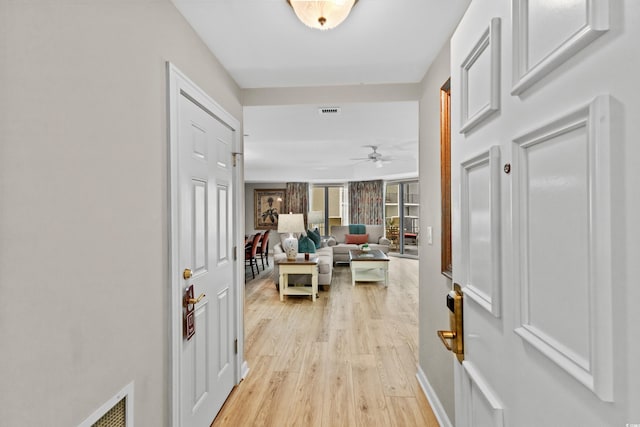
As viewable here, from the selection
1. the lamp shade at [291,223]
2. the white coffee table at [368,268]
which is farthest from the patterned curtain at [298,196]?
the lamp shade at [291,223]

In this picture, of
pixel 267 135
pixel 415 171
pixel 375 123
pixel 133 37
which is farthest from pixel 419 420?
pixel 415 171

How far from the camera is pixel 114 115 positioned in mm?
1120

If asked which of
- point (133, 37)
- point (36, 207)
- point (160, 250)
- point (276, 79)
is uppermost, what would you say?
point (276, 79)

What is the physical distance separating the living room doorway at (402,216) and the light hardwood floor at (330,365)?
4113 mm

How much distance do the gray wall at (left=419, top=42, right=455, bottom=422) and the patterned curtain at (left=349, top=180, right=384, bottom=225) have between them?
673cm

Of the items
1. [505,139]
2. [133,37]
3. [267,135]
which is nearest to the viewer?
[505,139]

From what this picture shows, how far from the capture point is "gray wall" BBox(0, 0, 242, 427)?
2.57 feet

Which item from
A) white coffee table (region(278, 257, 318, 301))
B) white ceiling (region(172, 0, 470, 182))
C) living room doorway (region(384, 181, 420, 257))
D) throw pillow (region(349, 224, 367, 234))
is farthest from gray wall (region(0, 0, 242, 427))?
living room doorway (region(384, 181, 420, 257))

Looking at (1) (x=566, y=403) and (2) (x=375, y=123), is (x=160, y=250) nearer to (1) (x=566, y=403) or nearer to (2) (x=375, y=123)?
(1) (x=566, y=403)

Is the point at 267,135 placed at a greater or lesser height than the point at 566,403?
greater

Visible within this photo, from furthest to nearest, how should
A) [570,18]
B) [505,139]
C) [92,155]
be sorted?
[92,155] → [505,139] → [570,18]

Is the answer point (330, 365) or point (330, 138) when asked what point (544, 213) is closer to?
point (330, 365)

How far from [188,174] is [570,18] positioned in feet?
5.31

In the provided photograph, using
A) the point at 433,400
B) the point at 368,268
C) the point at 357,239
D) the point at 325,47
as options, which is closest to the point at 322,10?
the point at 325,47
